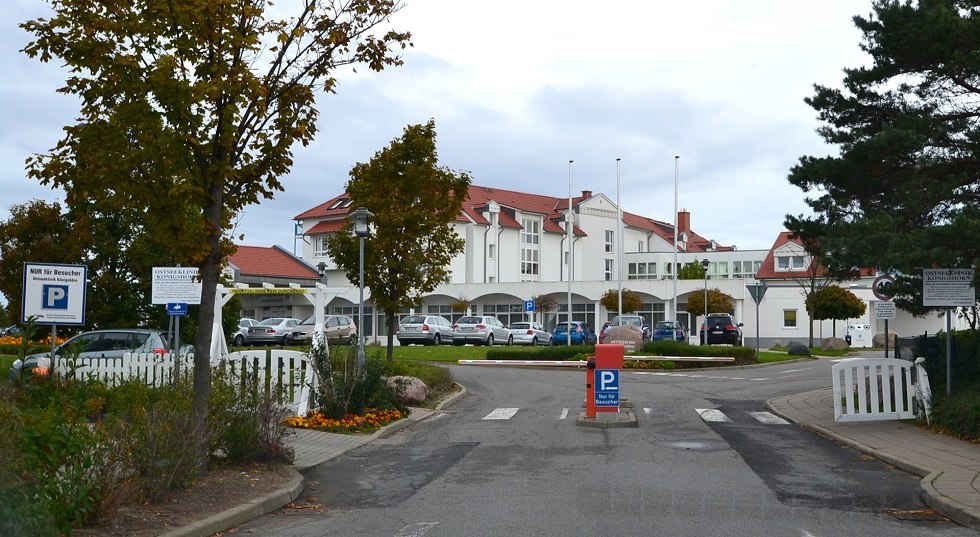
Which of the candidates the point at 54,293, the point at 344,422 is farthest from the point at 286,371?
the point at 54,293

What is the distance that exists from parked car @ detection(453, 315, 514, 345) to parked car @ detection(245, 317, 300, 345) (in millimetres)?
8656

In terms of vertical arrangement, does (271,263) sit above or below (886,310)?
above

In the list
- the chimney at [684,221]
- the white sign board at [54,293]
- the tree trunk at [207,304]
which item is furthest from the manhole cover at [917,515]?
the chimney at [684,221]

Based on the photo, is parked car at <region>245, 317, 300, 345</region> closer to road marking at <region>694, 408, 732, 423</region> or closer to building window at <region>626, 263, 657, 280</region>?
road marking at <region>694, 408, 732, 423</region>

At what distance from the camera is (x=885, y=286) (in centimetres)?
1961

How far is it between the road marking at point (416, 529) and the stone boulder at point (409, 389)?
10769 millimetres

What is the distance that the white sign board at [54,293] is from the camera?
15180mm

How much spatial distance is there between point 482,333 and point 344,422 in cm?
3735

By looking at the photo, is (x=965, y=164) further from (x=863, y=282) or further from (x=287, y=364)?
(x=863, y=282)

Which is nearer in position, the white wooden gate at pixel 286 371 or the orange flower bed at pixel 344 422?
the orange flower bed at pixel 344 422

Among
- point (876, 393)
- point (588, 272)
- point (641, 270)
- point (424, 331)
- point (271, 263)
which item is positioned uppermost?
point (641, 270)

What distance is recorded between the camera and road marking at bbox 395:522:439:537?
8.70 meters

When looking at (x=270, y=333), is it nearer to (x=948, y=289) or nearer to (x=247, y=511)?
(x=948, y=289)

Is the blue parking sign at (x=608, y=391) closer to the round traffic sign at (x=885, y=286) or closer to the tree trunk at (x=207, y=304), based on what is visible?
the round traffic sign at (x=885, y=286)
